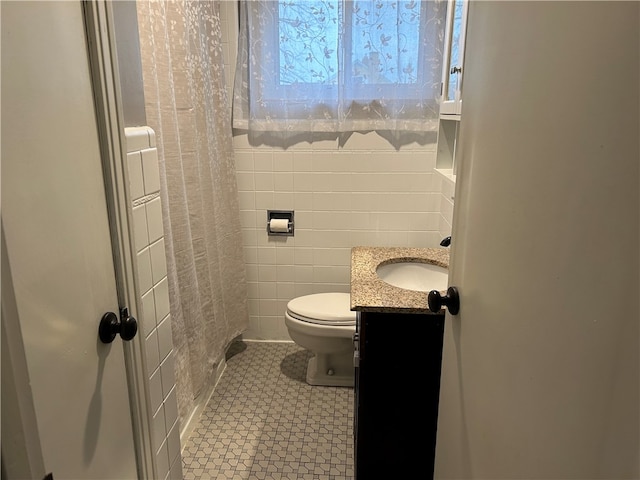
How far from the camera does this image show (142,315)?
105cm

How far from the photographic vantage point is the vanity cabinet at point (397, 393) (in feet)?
5.18

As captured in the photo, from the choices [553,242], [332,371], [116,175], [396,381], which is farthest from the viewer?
[332,371]

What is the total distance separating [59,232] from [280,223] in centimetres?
197

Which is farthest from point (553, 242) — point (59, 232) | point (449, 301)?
point (59, 232)

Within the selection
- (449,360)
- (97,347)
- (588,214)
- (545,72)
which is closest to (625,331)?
(588,214)

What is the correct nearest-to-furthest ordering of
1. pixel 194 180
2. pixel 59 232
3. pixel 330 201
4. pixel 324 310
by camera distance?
pixel 59 232 < pixel 194 180 < pixel 324 310 < pixel 330 201

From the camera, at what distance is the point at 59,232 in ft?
2.42

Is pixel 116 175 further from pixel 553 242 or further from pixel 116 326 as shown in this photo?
pixel 553 242

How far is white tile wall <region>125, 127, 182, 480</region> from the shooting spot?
1.07m

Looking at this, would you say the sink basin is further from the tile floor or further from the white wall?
the tile floor

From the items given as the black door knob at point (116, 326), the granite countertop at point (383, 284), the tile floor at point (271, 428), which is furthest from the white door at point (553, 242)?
the tile floor at point (271, 428)

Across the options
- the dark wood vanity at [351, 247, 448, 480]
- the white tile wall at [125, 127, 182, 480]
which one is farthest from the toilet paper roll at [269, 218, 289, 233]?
the white tile wall at [125, 127, 182, 480]

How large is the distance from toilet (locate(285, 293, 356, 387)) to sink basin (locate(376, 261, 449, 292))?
0.28 m

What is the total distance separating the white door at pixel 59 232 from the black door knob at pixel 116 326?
0.01m
